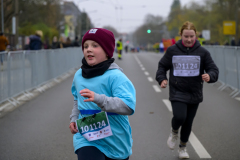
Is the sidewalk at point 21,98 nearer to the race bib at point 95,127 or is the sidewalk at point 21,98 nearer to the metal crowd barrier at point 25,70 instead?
the metal crowd barrier at point 25,70

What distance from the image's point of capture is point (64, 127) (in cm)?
654

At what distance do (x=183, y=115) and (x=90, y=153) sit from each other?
206 centimetres

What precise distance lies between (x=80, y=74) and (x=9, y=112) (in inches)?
226

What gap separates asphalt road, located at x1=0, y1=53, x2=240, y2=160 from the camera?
16.3 feet

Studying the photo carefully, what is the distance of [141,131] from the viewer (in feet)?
20.4

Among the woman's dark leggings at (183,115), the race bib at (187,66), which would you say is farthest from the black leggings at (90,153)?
the race bib at (187,66)

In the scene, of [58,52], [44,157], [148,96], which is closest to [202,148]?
[44,157]

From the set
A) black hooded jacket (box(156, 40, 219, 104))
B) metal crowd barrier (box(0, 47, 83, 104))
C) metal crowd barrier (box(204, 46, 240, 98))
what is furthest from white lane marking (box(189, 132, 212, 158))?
metal crowd barrier (box(204, 46, 240, 98))

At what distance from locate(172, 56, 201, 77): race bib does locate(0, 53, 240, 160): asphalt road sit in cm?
107

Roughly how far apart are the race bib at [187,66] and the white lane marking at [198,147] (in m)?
1.07

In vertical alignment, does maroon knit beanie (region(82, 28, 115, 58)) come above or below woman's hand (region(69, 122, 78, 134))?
above

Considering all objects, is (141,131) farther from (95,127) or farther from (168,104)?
(95,127)

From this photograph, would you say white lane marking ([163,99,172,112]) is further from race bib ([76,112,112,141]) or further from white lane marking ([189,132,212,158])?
race bib ([76,112,112,141])

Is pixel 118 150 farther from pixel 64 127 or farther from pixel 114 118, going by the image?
pixel 64 127
